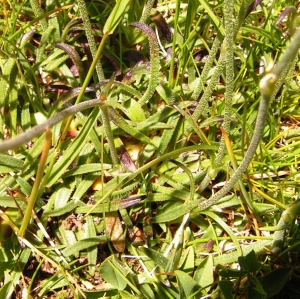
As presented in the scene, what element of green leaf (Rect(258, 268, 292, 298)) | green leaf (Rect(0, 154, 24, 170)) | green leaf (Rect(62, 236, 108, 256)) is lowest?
green leaf (Rect(258, 268, 292, 298))

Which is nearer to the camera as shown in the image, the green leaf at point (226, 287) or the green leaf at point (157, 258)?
the green leaf at point (226, 287)

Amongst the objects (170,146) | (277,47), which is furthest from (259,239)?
(277,47)

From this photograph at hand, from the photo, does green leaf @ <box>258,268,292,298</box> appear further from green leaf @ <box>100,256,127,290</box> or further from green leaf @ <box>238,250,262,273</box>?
green leaf @ <box>100,256,127,290</box>

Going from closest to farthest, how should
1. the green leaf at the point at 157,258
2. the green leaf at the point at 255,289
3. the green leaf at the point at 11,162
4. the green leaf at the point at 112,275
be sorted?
the green leaf at the point at 255,289
the green leaf at the point at 112,275
the green leaf at the point at 157,258
the green leaf at the point at 11,162

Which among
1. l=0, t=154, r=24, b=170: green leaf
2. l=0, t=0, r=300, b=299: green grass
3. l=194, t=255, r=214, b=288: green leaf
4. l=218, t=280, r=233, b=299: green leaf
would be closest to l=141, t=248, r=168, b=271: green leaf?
l=0, t=0, r=300, b=299: green grass

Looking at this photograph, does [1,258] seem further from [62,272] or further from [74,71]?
[74,71]

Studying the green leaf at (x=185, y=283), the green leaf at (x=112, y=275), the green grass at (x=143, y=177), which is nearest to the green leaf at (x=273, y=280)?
the green grass at (x=143, y=177)

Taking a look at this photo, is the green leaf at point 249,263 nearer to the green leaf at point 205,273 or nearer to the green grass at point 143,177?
the green grass at point 143,177

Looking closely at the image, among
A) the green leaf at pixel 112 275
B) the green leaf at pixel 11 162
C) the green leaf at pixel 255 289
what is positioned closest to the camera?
the green leaf at pixel 255 289
